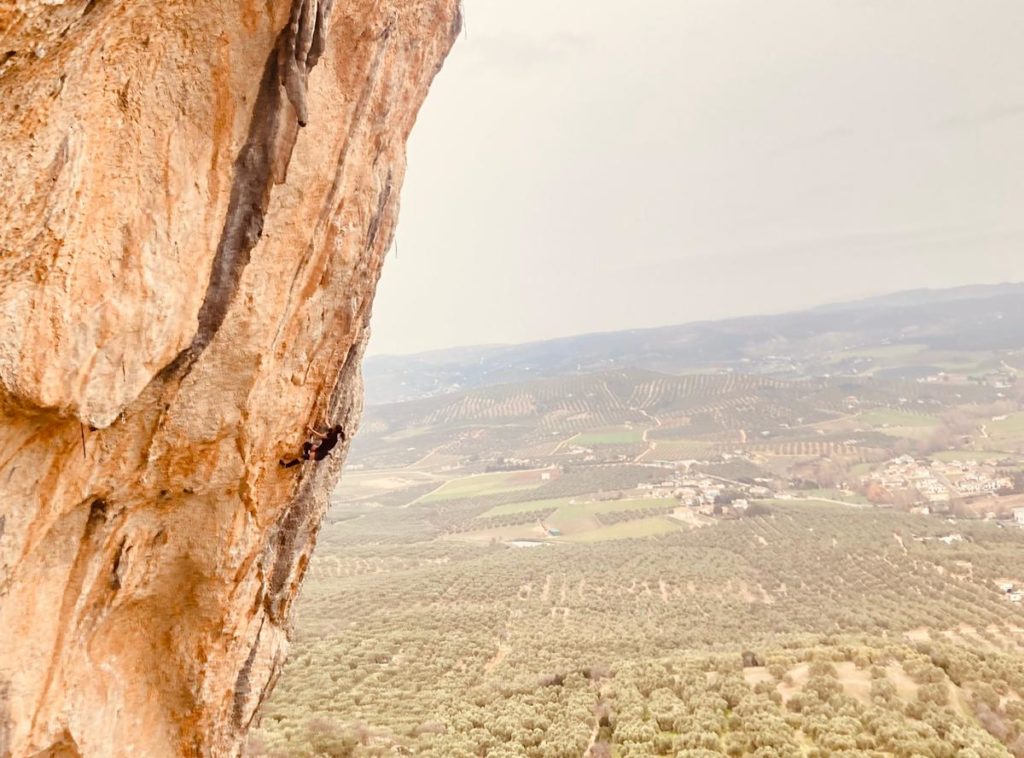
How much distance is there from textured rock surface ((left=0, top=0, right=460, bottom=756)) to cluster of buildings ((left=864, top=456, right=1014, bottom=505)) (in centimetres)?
10583

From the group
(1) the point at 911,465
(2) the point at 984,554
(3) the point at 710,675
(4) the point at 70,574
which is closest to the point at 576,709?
(3) the point at 710,675

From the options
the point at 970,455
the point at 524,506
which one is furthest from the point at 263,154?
the point at 970,455

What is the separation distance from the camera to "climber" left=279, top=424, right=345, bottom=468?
27.7ft

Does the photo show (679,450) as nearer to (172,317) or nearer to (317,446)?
(317,446)

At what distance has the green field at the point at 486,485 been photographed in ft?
420


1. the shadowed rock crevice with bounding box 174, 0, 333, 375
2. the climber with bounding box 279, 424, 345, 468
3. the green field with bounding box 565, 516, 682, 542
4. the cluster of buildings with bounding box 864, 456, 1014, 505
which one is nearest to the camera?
the shadowed rock crevice with bounding box 174, 0, 333, 375

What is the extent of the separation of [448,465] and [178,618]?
166370 mm

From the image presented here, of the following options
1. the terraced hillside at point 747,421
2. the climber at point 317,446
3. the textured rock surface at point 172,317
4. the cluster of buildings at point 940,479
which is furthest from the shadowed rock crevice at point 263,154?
the terraced hillside at point 747,421

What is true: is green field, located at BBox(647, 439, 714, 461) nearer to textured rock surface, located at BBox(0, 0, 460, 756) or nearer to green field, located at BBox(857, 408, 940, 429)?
green field, located at BBox(857, 408, 940, 429)

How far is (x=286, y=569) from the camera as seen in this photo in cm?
969

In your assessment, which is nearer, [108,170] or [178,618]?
[108,170]

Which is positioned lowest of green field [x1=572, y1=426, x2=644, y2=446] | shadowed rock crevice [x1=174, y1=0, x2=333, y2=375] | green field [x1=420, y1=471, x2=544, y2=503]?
green field [x1=420, y1=471, x2=544, y2=503]

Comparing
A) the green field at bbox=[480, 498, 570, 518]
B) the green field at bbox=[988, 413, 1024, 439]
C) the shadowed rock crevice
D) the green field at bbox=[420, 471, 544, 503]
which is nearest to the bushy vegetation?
the shadowed rock crevice

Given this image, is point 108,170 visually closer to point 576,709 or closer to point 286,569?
point 286,569
